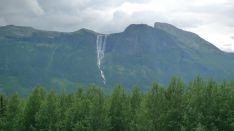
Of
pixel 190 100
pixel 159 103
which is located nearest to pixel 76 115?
pixel 159 103

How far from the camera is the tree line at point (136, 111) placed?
73.9 m

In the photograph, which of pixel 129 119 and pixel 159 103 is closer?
pixel 159 103

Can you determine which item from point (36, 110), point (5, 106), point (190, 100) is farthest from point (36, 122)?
point (190, 100)

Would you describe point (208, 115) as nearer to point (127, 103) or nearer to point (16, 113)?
point (127, 103)

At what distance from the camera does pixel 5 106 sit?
100125 millimetres

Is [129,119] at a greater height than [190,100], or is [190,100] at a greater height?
[190,100]

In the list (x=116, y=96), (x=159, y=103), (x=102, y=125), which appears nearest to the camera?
(x=159, y=103)

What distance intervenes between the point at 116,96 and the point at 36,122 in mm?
20421

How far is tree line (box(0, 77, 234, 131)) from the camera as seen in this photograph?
7388cm

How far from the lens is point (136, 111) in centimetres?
8394

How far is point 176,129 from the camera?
75438 mm

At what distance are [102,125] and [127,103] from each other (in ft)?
36.7

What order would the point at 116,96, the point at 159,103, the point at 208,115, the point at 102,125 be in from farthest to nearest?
1. the point at 116,96
2. the point at 102,125
3. the point at 159,103
4. the point at 208,115

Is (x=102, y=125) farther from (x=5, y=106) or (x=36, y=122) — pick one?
(x=5, y=106)
